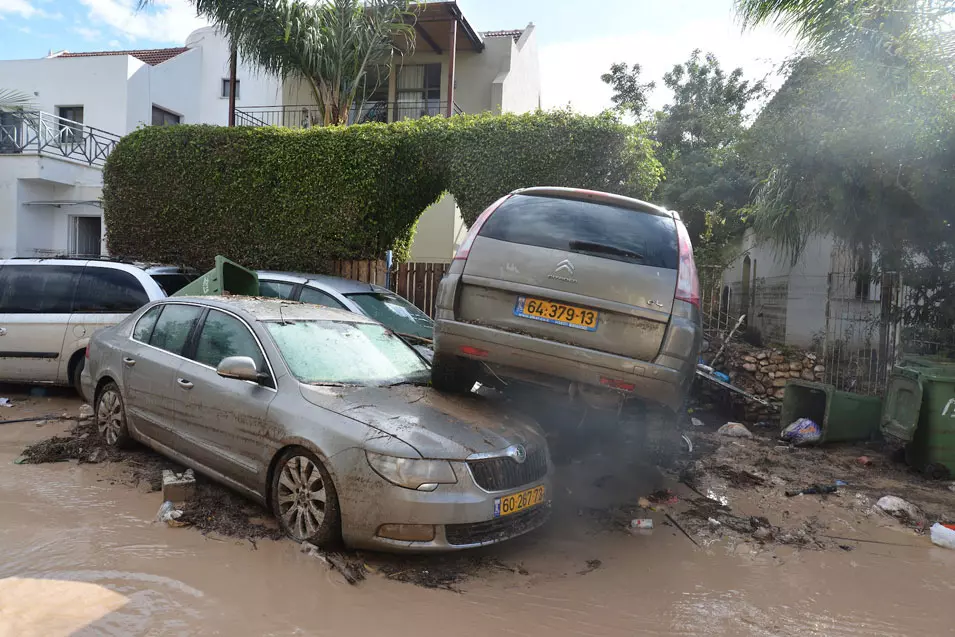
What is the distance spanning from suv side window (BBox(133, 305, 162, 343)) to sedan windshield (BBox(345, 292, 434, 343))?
2519mm

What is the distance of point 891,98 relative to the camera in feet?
23.1

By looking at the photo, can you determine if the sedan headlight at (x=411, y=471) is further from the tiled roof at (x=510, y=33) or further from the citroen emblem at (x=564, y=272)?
the tiled roof at (x=510, y=33)

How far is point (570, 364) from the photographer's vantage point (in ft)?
A: 13.6

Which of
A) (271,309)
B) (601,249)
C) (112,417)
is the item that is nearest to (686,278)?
(601,249)

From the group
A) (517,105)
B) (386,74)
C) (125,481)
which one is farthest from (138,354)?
(517,105)

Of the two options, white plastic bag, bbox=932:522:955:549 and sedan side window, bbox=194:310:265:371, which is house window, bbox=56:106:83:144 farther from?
white plastic bag, bbox=932:522:955:549

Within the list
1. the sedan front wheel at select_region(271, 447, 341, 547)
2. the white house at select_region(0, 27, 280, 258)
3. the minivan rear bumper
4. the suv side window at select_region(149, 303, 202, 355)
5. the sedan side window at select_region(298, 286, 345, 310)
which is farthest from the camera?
the white house at select_region(0, 27, 280, 258)

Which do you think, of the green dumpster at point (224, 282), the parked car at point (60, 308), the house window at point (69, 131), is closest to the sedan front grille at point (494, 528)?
the green dumpster at point (224, 282)

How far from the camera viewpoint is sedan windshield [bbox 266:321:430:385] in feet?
14.3

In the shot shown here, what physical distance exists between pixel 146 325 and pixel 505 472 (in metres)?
3.46

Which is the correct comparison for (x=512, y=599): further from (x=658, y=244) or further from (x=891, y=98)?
(x=891, y=98)

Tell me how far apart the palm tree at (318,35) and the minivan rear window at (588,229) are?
33.4 ft

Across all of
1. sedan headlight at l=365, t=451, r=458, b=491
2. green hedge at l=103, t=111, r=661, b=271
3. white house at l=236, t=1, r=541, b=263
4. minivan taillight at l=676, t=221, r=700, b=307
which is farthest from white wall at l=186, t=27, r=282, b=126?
sedan headlight at l=365, t=451, r=458, b=491

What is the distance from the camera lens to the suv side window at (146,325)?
541 centimetres
